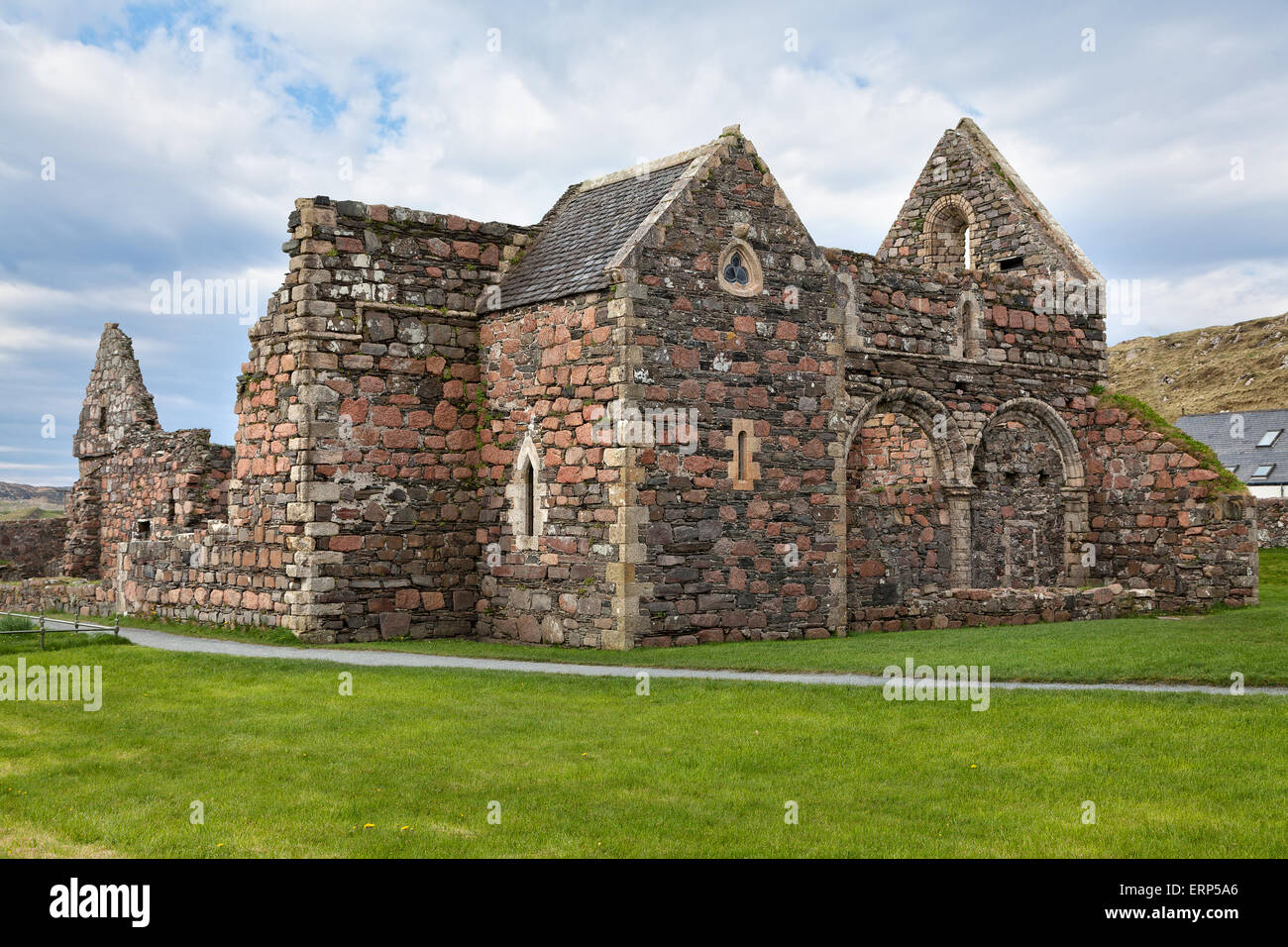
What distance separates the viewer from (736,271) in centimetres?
1786

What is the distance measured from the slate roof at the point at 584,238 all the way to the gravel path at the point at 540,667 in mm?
5528

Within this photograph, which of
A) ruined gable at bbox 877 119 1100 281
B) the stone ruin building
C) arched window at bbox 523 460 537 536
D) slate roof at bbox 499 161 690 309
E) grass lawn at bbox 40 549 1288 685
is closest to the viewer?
grass lawn at bbox 40 549 1288 685

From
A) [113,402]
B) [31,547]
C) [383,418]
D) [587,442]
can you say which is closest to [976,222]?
[587,442]

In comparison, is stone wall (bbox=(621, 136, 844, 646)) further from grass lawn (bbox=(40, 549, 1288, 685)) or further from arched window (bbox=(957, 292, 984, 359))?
arched window (bbox=(957, 292, 984, 359))

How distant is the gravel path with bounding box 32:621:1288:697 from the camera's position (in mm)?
12555

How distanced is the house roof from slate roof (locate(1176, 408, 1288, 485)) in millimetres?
41298

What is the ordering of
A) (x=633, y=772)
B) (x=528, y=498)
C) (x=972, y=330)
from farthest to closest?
1. (x=972, y=330)
2. (x=528, y=498)
3. (x=633, y=772)

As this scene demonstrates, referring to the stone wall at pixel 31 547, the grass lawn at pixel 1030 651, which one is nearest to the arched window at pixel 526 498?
the grass lawn at pixel 1030 651

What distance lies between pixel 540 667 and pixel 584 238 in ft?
23.3

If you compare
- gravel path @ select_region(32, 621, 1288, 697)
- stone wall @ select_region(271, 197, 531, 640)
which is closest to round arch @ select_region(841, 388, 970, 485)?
stone wall @ select_region(271, 197, 531, 640)

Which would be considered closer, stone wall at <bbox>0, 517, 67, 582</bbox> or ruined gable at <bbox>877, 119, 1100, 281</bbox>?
ruined gable at <bbox>877, 119, 1100, 281</bbox>

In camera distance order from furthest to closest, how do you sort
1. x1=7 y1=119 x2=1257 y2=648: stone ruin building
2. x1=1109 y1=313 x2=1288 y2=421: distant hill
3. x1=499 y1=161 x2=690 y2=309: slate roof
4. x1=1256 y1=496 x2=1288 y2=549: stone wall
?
x1=1109 y1=313 x2=1288 y2=421: distant hill, x1=1256 y1=496 x2=1288 y2=549: stone wall, x1=499 y1=161 x2=690 y2=309: slate roof, x1=7 y1=119 x2=1257 y2=648: stone ruin building

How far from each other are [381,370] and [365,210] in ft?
7.96

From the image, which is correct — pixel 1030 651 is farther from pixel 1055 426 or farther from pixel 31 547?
pixel 31 547
